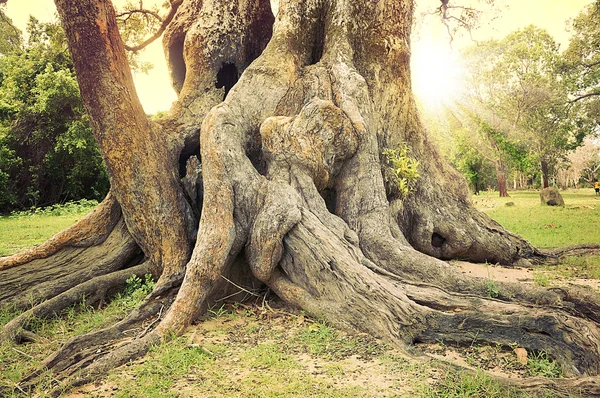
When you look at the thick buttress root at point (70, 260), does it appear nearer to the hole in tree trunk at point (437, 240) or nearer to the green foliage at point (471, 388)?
the green foliage at point (471, 388)

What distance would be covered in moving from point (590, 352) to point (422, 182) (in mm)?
4150

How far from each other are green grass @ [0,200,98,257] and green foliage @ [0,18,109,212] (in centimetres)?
124

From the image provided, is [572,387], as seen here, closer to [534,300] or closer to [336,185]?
[534,300]

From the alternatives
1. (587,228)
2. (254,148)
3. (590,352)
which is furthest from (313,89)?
(587,228)

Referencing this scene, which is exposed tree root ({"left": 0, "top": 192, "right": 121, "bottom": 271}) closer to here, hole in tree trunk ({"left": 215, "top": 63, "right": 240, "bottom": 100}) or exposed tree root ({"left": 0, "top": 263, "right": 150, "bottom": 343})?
exposed tree root ({"left": 0, "top": 263, "right": 150, "bottom": 343})

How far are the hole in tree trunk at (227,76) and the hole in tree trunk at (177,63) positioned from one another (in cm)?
124

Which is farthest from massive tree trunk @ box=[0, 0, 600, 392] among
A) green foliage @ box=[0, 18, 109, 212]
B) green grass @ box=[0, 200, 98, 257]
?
green foliage @ box=[0, 18, 109, 212]

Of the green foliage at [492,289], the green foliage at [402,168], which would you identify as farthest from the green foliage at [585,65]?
the green foliage at [492,289]

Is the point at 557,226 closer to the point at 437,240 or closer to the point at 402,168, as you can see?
the point at 437,240

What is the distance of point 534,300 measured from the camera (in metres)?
4.24

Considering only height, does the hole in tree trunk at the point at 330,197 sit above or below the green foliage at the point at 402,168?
below

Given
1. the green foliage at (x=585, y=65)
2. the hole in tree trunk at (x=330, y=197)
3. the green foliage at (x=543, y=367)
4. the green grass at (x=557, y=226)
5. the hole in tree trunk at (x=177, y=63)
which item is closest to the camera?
the green foliage at (x=543, y=367)

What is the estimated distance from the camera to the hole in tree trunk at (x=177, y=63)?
27.1ft

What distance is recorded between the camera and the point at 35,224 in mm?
Result: 14047
